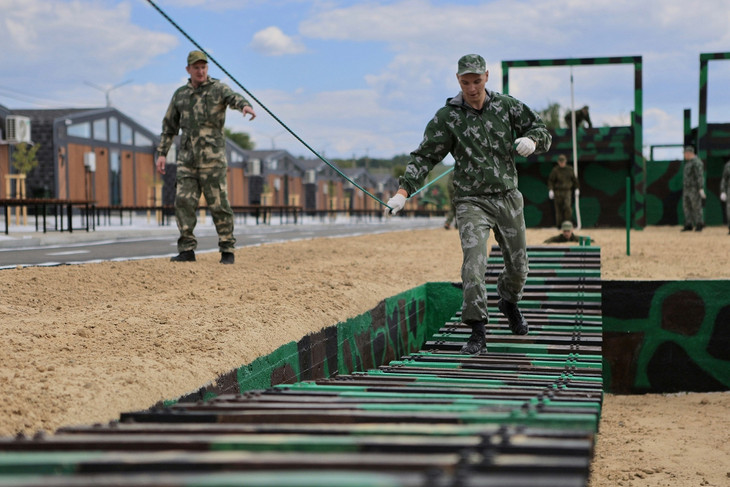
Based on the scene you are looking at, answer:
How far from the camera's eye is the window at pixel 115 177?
39.8 m

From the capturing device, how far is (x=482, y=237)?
5.46m

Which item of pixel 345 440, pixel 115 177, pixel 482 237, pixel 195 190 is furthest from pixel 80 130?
pixel 345 440

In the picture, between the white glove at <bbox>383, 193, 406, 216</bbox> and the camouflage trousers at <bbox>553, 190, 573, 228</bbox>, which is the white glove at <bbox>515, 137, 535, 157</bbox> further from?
the camouflage trousers at <bbox>553, 190, 573, 228</bbox>

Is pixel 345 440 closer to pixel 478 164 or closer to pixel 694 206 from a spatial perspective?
pixel 478 164

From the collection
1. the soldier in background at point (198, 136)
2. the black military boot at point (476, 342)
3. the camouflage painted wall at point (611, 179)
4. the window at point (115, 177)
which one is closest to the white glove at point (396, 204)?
the black military boot at point (476, 342)

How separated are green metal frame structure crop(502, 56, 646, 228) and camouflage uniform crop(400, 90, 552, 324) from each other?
13.4 meters

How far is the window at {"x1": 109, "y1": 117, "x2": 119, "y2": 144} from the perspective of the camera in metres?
40.0

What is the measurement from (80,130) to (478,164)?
35146 mm

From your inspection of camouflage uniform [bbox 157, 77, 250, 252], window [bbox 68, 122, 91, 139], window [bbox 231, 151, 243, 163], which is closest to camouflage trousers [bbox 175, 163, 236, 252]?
camouflage uniform [bbox 157, 77, 250, 252]

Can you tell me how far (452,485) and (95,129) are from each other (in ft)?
130

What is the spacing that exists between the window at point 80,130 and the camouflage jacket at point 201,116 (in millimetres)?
29927

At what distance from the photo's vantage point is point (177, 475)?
193 centimetres

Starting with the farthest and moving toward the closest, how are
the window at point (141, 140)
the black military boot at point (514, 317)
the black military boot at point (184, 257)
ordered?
the window at point (141, 140) < the black military boot at point (184, 257) < the black military boot at point (514, 317)

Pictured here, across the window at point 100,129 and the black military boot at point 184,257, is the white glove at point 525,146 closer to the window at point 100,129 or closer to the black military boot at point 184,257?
the black military boot at point 184,257
